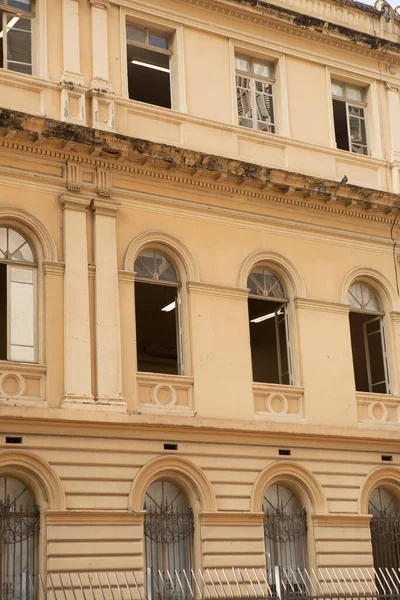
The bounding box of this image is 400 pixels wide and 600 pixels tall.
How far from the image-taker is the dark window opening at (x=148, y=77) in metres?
19.3

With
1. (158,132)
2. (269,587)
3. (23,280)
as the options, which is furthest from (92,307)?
(269,587)

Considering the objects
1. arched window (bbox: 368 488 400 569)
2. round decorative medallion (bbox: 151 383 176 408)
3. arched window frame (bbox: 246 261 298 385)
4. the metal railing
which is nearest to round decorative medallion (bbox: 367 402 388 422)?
arched window (bbox: 368 488 400 569)

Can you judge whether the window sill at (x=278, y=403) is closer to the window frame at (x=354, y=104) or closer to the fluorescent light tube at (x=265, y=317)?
the fluorescent light tube at (x=265, y=317)

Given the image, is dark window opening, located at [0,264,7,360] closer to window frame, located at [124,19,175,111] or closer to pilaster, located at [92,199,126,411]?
pilaster, located at [92,199,126,411]

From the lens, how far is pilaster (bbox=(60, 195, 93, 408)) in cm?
1659

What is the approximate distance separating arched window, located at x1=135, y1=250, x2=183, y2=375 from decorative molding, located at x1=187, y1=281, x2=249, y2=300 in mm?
303

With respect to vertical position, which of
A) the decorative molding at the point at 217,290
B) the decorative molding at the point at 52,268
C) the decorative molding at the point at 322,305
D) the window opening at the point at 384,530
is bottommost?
the window opening at the point at 384,530

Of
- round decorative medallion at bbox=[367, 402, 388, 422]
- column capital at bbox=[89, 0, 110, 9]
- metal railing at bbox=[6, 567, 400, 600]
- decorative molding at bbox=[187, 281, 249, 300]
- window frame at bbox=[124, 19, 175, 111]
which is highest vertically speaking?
column capital at bbox=[89, 0, 110, 9]

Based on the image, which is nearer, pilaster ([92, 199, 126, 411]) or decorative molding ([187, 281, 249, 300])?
pilaster ([92, 199, 126, 411])

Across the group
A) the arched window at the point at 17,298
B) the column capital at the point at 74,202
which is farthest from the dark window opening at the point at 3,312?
the column capital at the point at 74,202

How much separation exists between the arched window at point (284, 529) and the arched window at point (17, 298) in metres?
5.09

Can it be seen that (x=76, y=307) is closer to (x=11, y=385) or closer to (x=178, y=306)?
(x=11, y=385)

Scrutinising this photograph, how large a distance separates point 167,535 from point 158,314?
390 centimetres

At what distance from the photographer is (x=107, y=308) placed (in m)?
17.3
